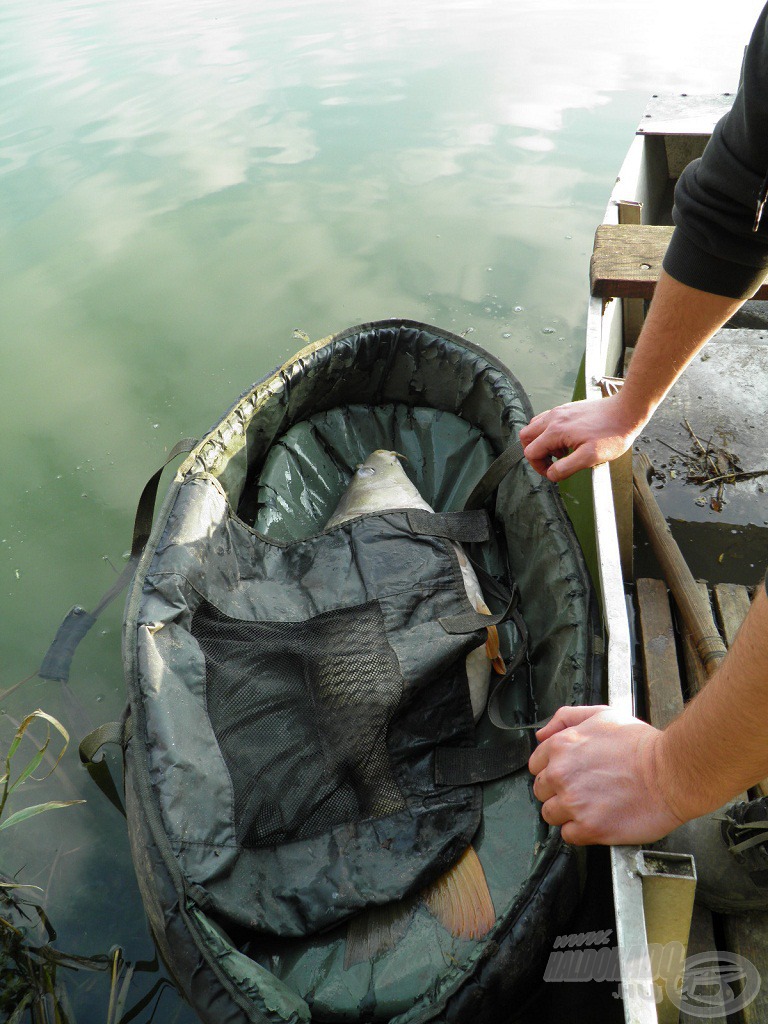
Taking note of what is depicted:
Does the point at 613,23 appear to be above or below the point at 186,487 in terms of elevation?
above

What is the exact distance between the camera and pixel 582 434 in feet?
5.79

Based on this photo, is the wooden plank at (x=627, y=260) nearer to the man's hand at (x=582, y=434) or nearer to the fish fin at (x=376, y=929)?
the man's hand at (x=582, y=434)

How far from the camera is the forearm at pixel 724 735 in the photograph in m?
0.80

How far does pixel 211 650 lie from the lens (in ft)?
6.22

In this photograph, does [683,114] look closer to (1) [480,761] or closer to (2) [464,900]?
(1) [480,761]

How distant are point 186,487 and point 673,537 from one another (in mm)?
1655

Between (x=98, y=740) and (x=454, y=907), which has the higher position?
(x=98, y=740)

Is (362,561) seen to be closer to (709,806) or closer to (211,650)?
(211,650)

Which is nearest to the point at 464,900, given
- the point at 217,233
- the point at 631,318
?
the point at 631,318

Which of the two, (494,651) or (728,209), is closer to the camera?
(728,209)

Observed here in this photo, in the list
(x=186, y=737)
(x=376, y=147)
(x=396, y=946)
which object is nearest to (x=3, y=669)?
(x=186, y=737)

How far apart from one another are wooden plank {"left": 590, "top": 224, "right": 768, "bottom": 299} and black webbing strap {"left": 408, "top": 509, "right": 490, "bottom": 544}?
0.90 meters

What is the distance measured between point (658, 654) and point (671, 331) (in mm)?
975

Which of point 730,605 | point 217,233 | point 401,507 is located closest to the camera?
point 730,605
